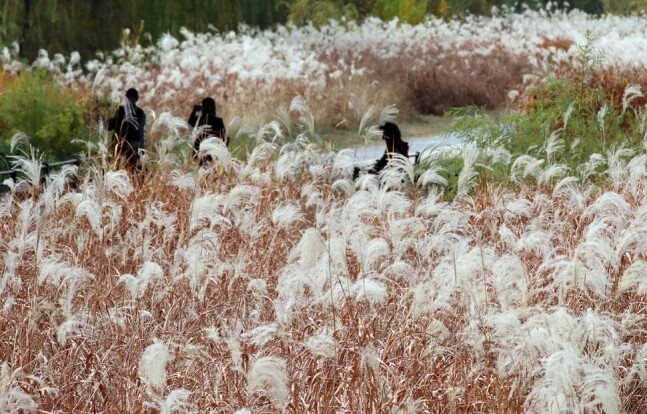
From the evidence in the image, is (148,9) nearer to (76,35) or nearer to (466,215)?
(76,35)

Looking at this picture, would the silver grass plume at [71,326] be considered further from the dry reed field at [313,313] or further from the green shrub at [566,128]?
the green shrub at [566,128]

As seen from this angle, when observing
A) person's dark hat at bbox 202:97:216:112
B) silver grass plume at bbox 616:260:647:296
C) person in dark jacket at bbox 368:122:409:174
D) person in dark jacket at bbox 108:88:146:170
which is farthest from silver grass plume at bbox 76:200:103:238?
person's dark hat at bbox 202:97:216:112

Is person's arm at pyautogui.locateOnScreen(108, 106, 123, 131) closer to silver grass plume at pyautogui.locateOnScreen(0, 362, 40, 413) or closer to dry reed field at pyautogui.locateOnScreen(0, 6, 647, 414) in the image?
dry reed field at pyautogui.locateOnScreen(0, 6, 647, 414)

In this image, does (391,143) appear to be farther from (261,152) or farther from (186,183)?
(186,183)

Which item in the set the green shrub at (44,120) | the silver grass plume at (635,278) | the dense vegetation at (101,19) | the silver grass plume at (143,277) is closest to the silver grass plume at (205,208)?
the silver grass plume at (143,277)

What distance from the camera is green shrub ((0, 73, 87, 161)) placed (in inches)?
530

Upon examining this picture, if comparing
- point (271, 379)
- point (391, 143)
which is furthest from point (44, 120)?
point (271, 379)

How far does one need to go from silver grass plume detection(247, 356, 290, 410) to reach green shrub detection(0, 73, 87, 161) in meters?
9.18

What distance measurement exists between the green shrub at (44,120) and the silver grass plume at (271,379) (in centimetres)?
918

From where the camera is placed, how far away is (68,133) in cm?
1359

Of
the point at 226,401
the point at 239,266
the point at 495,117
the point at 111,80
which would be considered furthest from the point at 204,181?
the point at 495,117

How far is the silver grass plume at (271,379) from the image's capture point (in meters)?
3.82

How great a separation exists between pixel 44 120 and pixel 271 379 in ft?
33.8

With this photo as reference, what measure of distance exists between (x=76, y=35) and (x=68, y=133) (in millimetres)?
7308
